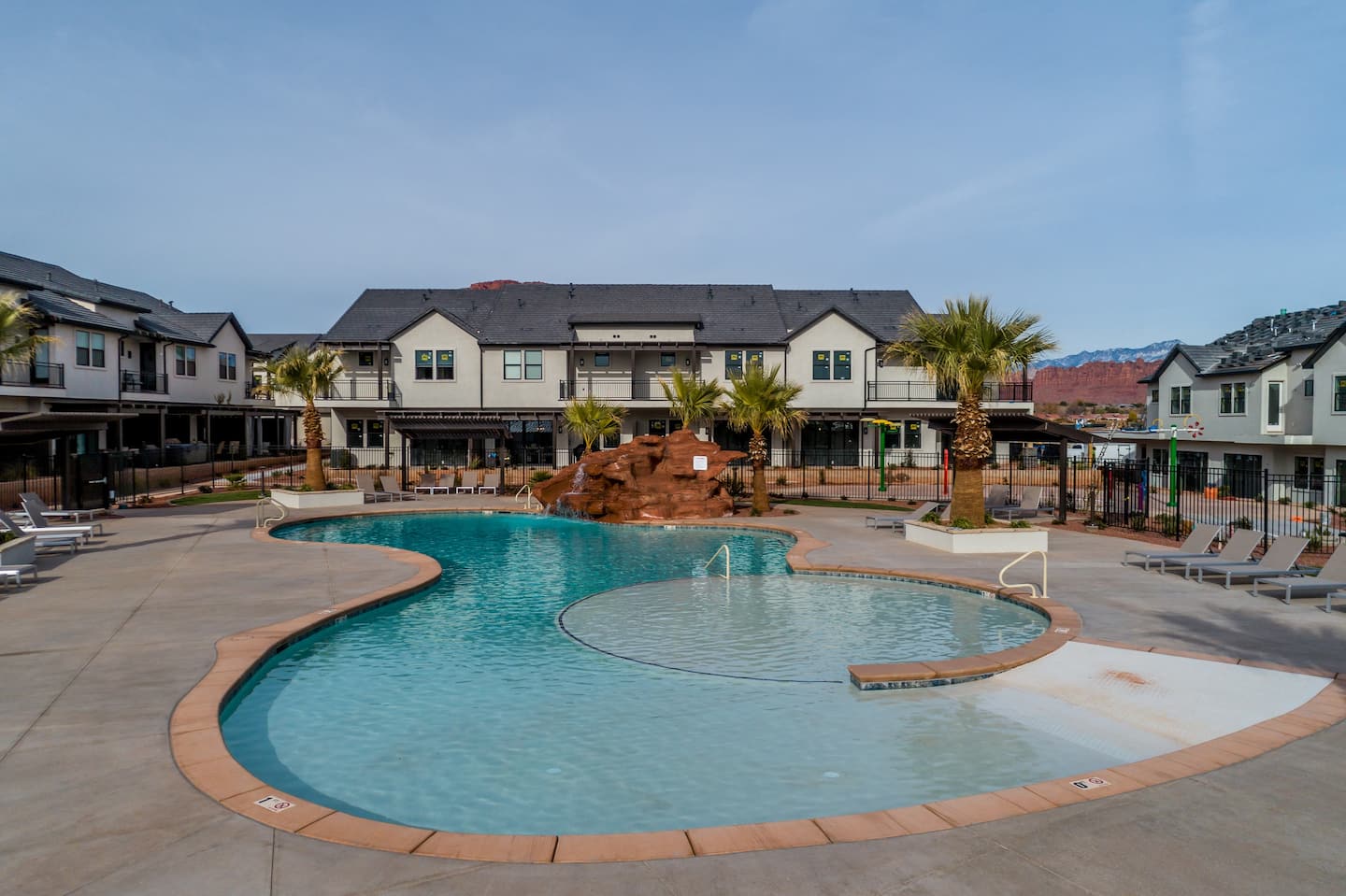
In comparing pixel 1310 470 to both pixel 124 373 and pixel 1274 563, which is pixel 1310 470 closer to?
pixel 1274 563

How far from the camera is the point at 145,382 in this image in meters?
41.2

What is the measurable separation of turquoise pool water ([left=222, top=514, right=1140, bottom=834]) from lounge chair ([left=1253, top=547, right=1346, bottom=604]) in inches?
168

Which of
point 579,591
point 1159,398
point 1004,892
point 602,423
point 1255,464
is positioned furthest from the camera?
point 1159,398

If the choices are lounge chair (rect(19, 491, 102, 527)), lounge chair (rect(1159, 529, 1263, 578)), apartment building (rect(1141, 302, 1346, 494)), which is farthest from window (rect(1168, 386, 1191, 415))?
lounge chair (rect(19, 491, 102, 527))

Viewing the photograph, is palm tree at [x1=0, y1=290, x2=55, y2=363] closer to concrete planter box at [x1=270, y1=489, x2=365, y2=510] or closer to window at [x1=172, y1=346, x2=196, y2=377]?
concrete planter box at [x1=270, y1=489, x2=365, y2=510]

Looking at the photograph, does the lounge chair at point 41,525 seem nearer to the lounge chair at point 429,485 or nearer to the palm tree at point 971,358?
the lounge chair at point 429,485

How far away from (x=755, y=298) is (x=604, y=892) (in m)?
42.5

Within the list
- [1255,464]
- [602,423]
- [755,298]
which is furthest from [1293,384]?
[602,423]

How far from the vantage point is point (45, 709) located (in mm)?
7188

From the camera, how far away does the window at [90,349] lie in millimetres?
36469

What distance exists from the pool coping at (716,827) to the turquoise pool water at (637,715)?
43cm

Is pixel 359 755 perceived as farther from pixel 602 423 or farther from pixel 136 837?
pixel 602 423

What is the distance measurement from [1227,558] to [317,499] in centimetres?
2466

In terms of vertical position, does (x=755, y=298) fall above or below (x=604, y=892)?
above
